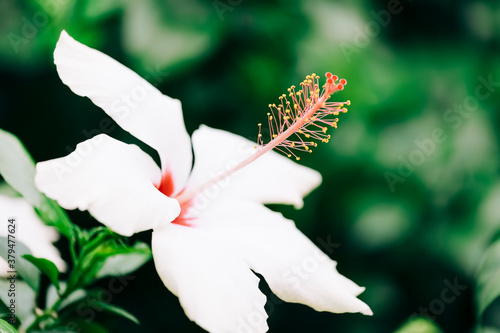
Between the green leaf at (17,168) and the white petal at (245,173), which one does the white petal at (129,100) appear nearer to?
the white petal at (245,173)

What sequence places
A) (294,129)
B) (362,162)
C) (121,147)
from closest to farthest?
1. (121,147)
2. (294,129)
3. (362,162)

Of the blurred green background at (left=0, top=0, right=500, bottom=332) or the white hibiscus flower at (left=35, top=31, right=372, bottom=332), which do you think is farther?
the blurred green background at (left=0, top=0, right=500, bottom=332)

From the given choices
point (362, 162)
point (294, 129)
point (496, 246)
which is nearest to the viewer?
point (294, 129)

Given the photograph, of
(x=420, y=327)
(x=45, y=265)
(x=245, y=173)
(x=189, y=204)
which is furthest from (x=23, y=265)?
(x=420, y=327)

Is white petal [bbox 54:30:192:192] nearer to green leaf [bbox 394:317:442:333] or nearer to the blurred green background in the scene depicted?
the blurred green background

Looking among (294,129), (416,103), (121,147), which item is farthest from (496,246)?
(121,147)

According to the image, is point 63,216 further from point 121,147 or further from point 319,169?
point 319,169

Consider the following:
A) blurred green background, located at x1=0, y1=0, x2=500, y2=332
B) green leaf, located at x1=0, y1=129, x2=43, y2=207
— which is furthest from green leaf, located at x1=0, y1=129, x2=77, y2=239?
blurred green background, located at x1=0, y1=0, x2=500, y2=332
